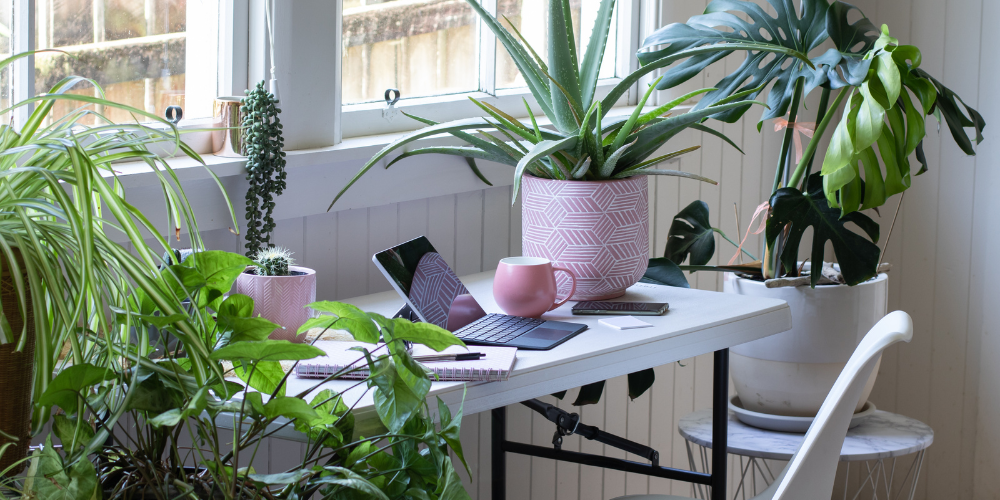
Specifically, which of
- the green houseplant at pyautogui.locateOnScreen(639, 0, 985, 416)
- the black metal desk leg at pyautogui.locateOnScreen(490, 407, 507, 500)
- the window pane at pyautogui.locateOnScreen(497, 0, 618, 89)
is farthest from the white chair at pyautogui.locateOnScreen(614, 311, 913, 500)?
the window pane at pyautogui.locateOnScreen(497, 0, 618, 89)

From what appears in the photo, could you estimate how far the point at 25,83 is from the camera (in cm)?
126

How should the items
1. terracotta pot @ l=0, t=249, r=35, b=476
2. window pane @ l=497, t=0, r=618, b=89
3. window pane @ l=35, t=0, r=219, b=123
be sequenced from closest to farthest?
terracotta pot @ l=0, t=249, r=35, b=476, window pane @ l=35, t=0, r=219, b=123, window pane @ l=497, t=0, r=618, b=89

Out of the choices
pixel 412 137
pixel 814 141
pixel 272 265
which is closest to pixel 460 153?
pixel 412 137

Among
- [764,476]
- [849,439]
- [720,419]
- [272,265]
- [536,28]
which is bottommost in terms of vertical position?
[764,476]

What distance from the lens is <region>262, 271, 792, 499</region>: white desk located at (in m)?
1.07

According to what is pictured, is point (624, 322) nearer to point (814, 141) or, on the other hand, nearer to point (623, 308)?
point (623, 308)

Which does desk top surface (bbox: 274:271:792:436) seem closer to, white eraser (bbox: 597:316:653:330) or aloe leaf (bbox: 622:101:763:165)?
white eraser (bbox: 597:316:653:330)

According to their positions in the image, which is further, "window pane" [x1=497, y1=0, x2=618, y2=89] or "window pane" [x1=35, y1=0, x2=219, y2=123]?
"window pane" [x1=497, y1=0, x2=618, y2=89]

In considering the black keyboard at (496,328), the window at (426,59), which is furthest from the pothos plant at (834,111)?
the black keyboard at (496,328)

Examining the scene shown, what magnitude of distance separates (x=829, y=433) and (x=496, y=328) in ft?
1.45

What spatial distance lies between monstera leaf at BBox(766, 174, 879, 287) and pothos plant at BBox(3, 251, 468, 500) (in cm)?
108

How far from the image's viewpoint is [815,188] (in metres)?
1.81

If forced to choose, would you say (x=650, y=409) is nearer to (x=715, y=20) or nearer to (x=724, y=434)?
(x=724, y=434)

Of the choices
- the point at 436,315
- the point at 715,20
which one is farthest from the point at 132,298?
the point at 715,20
